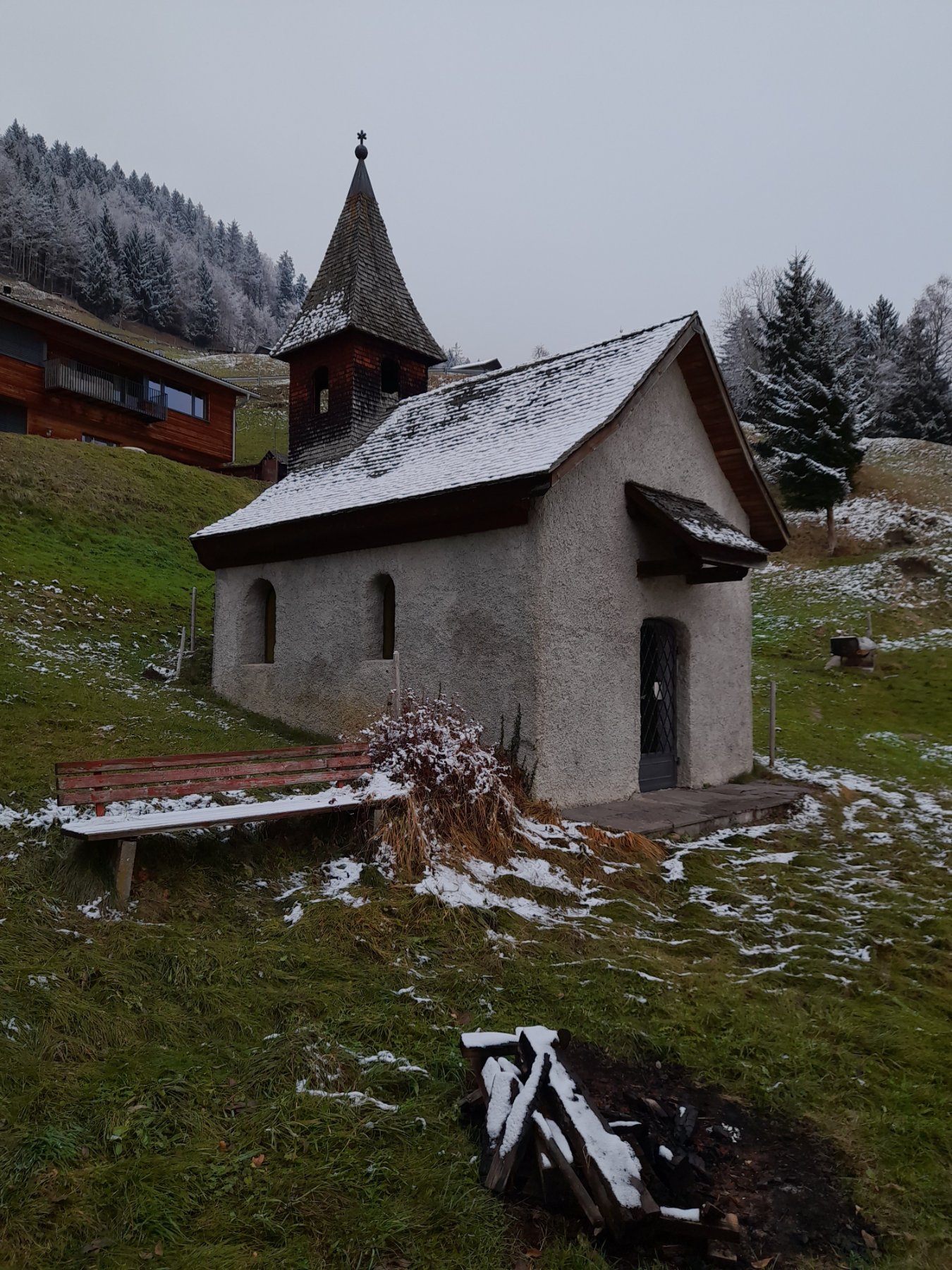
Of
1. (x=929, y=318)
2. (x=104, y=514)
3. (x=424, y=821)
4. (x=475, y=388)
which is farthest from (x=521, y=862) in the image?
(x=929, y=318)

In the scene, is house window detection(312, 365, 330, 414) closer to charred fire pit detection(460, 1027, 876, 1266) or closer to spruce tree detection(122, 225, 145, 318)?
charred fire pit detection(460, 1027, 876, 1266)

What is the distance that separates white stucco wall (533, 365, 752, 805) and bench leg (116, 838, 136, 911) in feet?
15.1

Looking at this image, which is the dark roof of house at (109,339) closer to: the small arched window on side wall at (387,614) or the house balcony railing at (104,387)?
the house balcony railing at (104,387)

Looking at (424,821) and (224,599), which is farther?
(224,599)

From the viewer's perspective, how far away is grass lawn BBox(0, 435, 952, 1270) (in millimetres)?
3164

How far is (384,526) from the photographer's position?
10.7m

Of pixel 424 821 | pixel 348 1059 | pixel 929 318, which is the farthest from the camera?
pixel 929 318

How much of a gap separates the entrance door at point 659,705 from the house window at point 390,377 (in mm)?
7459

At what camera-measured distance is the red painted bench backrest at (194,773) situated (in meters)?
5.85

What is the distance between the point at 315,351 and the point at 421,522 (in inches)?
287

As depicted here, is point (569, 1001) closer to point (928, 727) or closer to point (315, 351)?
point (315, 351)

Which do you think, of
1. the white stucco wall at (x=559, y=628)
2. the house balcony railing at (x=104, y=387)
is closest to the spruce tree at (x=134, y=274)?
the house balcony railing at (x=104, y=387)

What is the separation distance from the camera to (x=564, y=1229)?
320 centimetres

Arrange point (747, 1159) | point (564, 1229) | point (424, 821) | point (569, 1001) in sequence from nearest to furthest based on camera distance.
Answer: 1. point (564, 1229)
2. point (747, 1159)
3. point (569, 1001)
4. point (424, 821)
